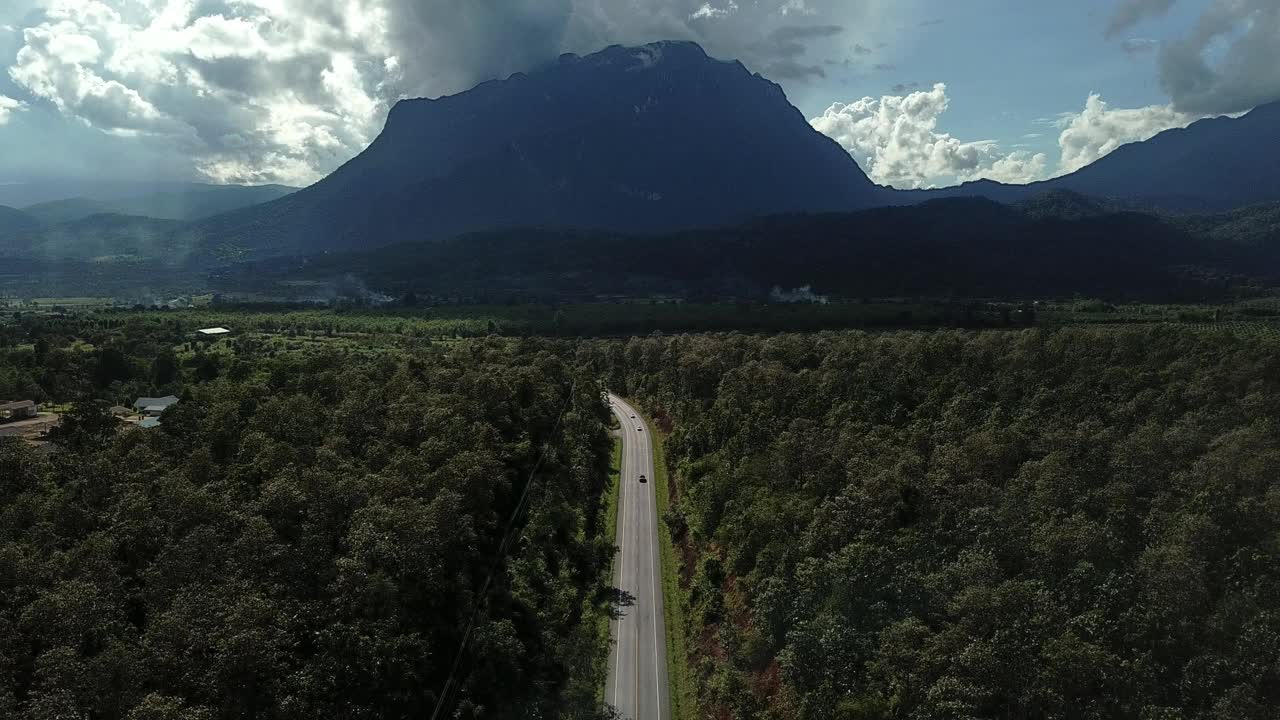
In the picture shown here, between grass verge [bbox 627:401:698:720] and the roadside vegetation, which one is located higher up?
the roadside vegetation

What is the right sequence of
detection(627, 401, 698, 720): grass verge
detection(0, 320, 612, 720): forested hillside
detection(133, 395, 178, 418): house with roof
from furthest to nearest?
detection(133, 395, 178, 418): house with roof < detection(627, 401, 698, 720): grass verge < detection(0, 320, 612, 720): forested hillside

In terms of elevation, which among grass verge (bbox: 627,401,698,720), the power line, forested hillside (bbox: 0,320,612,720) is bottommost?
grass verge (bbox: 627,401,698,720)

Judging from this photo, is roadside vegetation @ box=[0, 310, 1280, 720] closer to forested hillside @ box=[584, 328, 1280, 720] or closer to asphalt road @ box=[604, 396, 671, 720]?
forested hillside @ box=[584, 328, 1280, 720]

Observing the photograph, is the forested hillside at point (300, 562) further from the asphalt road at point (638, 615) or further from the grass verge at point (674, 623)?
the grass verge at point (674, 623)

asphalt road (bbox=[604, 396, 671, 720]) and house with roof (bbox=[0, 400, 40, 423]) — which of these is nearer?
asphalt road (bbox=[604, 396, 671, 720])

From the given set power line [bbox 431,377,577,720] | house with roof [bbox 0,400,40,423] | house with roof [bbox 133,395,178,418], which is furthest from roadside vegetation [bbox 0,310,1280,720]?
house with roof [bbox 133,395,178,418]

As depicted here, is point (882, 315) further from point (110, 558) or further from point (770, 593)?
point (110, 558)

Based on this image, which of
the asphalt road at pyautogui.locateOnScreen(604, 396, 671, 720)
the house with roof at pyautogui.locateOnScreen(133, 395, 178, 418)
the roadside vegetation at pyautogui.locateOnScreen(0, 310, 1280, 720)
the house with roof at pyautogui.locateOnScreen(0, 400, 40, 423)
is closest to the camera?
the roadside vegetation at pyautogui.locateOnScreen(0, 310, 1280, 720)

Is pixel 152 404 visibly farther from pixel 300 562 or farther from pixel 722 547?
pixel 722 547

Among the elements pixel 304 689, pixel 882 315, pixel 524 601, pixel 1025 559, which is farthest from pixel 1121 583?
pixel 882 315
